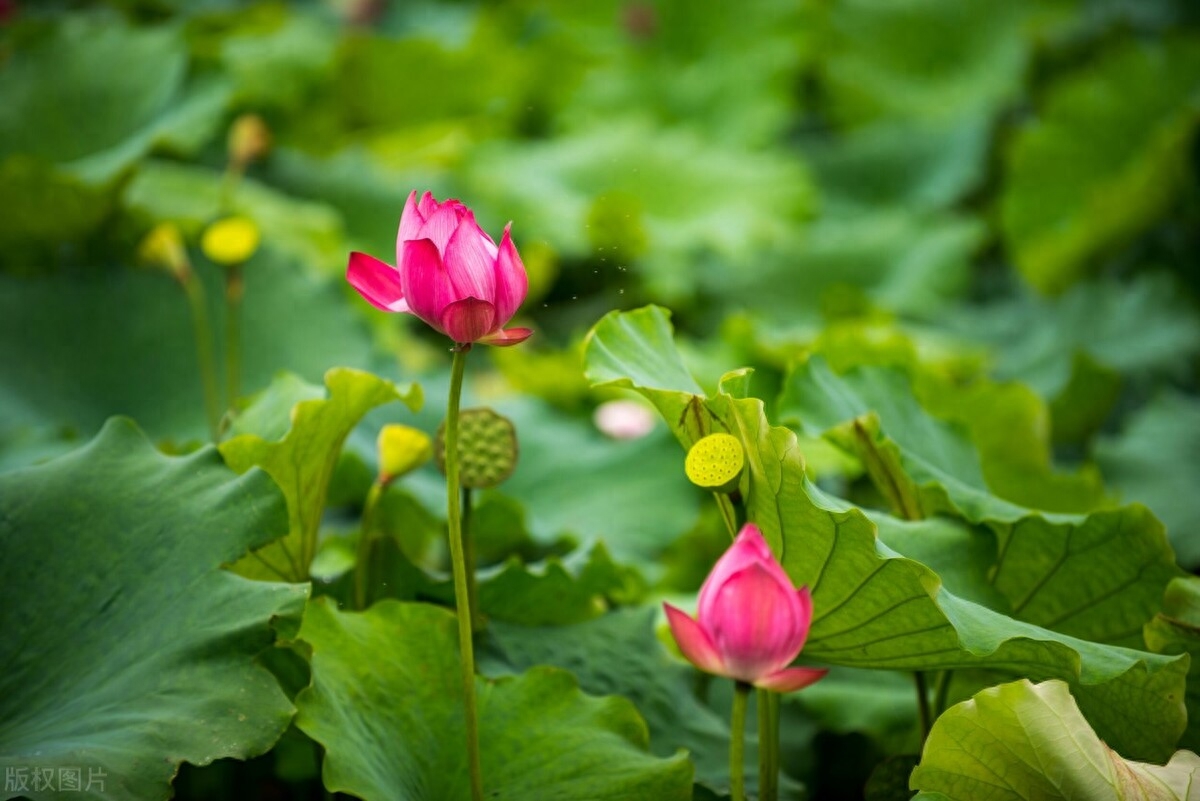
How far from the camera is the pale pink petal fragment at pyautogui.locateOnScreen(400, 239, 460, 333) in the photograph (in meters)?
0.60

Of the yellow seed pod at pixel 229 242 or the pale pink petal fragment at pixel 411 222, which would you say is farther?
the yellow seed pod at pixel 229 242

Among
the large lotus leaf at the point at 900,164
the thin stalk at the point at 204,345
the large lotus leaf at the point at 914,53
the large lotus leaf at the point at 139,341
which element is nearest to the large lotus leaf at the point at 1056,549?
the thin stalk at the point at 204,345

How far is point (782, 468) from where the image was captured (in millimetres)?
640

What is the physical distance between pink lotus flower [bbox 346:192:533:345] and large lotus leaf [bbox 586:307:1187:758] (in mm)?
83

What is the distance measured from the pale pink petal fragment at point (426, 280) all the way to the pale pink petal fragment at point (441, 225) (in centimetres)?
1

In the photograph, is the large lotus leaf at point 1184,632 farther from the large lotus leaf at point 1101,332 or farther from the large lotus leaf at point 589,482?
the large lotus leaf at point 1101,332

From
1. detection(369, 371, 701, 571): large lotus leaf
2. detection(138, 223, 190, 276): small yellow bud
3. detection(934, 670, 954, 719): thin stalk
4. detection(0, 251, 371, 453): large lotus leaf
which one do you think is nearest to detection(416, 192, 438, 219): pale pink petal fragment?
detection(934, 670, 954, 719): thin stalk

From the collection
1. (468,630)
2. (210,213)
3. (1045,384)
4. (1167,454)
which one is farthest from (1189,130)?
(468,630)

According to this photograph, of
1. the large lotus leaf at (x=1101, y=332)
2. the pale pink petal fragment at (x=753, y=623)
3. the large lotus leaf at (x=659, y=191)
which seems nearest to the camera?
the pale pink petal fragment at (x=753, y=623)

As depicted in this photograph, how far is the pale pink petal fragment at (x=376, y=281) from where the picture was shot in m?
0.64

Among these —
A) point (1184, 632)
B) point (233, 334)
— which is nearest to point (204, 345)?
point (233, 334)

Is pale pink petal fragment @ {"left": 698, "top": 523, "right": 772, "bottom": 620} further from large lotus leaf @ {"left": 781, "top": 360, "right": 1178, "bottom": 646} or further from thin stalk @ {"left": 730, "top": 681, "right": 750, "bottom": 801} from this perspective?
large lotus leaf @ {"left": 781, "top": 360, "right": 1178, "bottom": 646}

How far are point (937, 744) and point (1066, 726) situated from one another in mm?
69

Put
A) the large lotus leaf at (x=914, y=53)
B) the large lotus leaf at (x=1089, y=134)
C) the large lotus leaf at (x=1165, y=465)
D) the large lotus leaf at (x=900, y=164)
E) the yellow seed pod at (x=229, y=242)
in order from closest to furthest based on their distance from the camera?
the yellow seed pod at (x=229, y=242), the large lotus leaf at (x=1165, y=465), the large lotus leaf at (x=1089, y=134), the large lotus leaf at (x=900, y=164), the large lotus leaf at (x=914, y=53)
